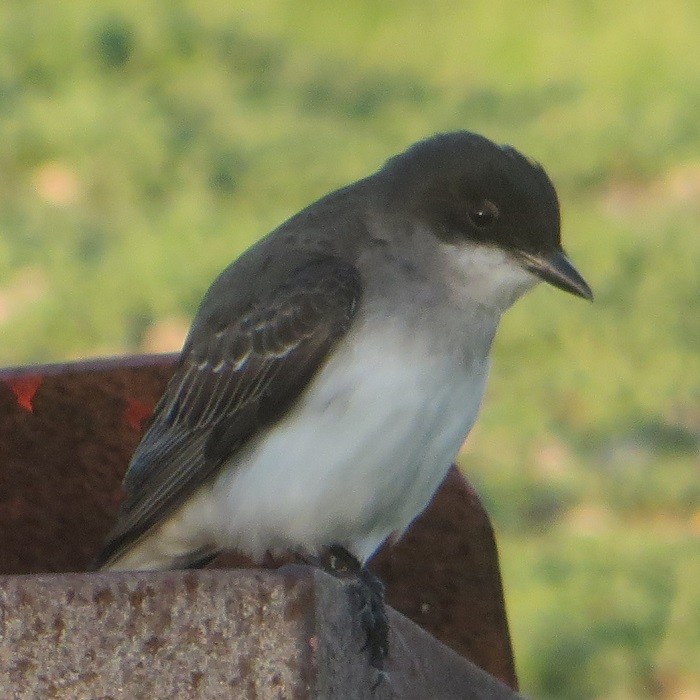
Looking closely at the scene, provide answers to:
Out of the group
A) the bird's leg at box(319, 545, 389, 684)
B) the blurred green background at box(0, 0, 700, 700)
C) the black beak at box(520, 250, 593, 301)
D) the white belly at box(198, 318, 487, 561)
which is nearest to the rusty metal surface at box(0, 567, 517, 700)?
the bird's leg at box(319, 545, 389, 684)

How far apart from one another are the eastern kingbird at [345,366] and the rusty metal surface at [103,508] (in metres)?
0.12

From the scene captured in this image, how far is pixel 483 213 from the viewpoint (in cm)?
454

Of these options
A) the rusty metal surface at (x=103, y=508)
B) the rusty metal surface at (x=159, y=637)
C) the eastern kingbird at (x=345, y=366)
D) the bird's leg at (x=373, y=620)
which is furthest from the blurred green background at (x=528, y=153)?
the rusty metal surface at (x=159, y=637)

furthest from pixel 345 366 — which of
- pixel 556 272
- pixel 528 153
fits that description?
pixel 528 153

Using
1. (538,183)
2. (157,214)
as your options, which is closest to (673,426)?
(157,214)

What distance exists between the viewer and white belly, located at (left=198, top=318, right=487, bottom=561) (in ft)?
13.7

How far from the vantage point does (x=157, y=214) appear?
35.3 feet

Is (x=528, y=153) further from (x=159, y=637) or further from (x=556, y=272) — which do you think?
(x=159, y=637)

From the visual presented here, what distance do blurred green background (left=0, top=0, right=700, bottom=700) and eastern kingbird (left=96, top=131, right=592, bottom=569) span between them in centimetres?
272

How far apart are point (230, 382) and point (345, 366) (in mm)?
467

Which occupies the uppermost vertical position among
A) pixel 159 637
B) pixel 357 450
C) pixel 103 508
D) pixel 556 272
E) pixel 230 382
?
pixel 159 637

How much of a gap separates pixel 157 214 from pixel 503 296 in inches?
253

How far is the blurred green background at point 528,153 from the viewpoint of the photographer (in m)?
7.61

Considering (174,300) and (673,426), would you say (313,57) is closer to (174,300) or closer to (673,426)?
(174,300)
